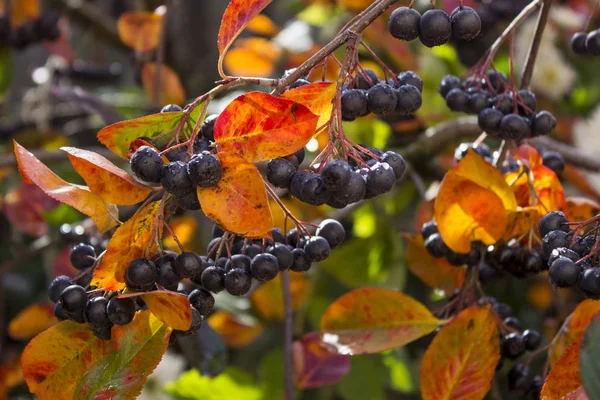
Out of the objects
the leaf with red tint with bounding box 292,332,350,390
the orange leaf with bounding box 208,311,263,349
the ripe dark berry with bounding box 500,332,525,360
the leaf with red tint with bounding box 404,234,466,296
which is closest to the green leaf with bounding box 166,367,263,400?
the orange leaf with bounding box 208,311,263,349

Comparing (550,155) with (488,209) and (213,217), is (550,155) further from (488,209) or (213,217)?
(213,217)

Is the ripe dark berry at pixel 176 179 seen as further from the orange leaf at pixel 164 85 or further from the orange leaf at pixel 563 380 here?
the orange leaf at pixel 164 85

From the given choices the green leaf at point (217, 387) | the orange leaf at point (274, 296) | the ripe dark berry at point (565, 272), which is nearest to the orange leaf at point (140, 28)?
the orange leaf at point (274, 296)

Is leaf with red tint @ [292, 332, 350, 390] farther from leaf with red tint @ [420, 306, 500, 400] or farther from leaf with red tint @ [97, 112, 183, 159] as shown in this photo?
leaf with red tint @ [97, 112, 183, 159]

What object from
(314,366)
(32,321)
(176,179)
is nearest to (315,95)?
(176,179)

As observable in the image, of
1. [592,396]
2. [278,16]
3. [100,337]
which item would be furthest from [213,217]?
[278,16]

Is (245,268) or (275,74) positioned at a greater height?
(245,268)

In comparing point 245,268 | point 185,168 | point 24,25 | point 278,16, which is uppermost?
point 185,168
